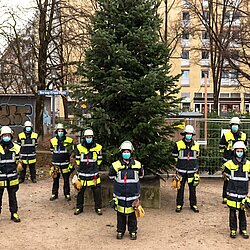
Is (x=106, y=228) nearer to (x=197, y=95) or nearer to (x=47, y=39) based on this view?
(x=47, y=39)

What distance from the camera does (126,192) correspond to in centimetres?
721

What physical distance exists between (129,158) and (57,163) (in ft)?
10.7

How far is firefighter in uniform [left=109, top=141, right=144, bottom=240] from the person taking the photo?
7.17 metres

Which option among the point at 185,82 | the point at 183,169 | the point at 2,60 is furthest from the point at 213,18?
the point at 185,82

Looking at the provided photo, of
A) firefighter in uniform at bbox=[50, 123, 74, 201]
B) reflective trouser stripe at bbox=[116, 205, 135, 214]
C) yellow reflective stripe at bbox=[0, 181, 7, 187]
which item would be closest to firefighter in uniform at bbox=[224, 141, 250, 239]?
reflective trouser stripe at bbox=[116, 205, 135, 214]

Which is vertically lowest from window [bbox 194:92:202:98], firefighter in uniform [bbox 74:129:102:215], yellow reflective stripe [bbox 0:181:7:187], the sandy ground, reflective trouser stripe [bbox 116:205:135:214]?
the sandy ground

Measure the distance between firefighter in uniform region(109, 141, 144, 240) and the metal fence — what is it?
5.76 m

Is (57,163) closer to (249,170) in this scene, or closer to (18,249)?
(18,249)

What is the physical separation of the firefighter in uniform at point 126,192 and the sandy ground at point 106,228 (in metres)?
0.26

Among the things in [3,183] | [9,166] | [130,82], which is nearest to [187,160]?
[130,82]

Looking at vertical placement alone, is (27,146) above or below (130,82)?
below

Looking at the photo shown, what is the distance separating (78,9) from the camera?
16875 mm

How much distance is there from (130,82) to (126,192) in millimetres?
3018

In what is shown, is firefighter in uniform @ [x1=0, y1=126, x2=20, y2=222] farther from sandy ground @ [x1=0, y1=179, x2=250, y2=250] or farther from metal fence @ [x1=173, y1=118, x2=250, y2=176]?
metal fence @ [x1=173, y1=118, x2=250, y2=176]
